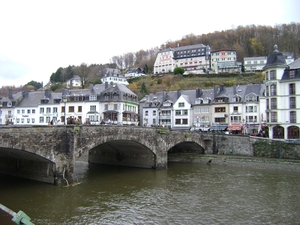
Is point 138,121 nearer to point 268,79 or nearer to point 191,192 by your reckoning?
point 268,79

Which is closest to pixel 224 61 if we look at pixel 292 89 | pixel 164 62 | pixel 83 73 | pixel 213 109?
pixel 164 62

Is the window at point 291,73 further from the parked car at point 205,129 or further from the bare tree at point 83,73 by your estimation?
the bare tree at point 83,73

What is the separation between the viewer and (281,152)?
38969 millimetres

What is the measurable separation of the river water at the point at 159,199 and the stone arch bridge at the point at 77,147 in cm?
147

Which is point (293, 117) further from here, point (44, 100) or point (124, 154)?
point (44, 100)

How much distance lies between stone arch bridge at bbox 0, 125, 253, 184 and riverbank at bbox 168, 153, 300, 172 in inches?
108

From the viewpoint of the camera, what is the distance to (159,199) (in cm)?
2148

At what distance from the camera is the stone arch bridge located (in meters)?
21.8

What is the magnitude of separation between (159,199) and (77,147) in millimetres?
8454

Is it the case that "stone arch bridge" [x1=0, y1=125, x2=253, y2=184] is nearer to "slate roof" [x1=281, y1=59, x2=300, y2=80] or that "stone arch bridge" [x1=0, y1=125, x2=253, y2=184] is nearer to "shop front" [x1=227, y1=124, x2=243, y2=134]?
"slate roof" [x1=281, y1=59, x2=300, y2=80]

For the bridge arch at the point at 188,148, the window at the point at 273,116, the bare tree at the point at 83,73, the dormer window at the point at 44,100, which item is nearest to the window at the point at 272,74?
the window at the point at 273,116

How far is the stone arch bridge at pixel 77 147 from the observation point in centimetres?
2175

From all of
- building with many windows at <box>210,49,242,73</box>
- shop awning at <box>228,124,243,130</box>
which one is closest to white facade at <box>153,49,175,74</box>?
building with many windows at <box>210,49,242,73</box>

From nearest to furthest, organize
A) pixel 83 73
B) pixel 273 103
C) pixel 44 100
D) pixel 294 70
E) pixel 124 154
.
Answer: pixel 124 154, pixel 294 70, pixel 273 103, pixel 44 100, pixel 83 73
